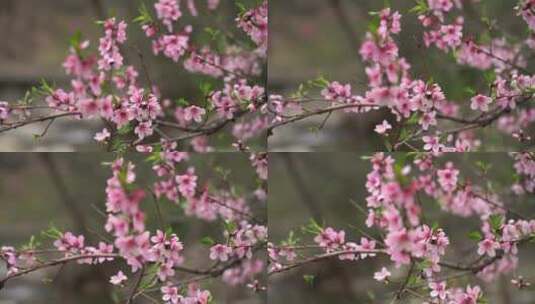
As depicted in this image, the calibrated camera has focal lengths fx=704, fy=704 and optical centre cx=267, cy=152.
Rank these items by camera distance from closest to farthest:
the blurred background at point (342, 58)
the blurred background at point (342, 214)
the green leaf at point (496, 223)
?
the green leaf at point (496, 223)
the blurred background at point (342, 58)
the blurred background at point (342, 214)

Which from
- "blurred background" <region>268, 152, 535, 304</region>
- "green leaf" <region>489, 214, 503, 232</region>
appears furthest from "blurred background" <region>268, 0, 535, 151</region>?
"green leaf" <region>489, 214, 503, 232</region>

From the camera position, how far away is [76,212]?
95.7 inches

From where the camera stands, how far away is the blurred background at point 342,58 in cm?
199

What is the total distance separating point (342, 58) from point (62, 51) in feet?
3.80

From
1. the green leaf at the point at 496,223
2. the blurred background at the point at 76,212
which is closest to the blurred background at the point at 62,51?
the blurred background at the point at 76,212

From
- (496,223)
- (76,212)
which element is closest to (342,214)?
(496,223)

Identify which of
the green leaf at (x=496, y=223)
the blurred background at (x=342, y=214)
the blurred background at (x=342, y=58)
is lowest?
the green leaf at (x=496, y=223)

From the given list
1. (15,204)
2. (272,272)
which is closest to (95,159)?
(15,204)

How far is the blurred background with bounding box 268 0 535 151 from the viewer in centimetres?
199

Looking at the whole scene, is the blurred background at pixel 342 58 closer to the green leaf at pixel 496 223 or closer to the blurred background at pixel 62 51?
the blurred background at pixel 62 51

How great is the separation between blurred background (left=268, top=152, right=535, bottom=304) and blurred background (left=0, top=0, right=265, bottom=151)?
1.03 ft

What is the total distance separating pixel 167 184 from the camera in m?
1.83

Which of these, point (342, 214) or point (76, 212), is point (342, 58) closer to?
point (342, 214)

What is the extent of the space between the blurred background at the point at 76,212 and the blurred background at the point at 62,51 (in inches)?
5.8
